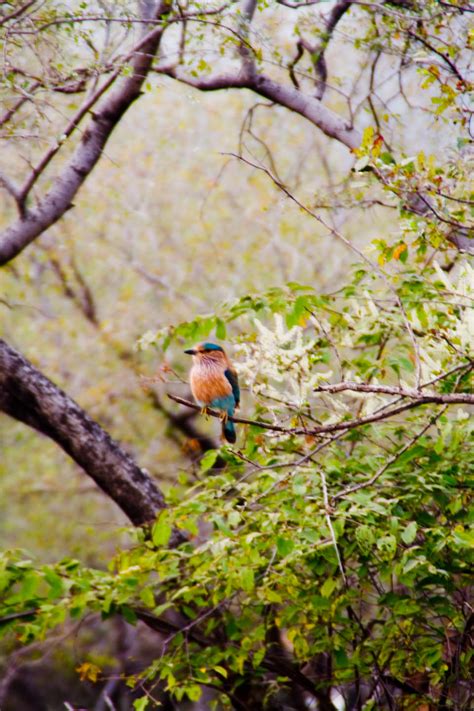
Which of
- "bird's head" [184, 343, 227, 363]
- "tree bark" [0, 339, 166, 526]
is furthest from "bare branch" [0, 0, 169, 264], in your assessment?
"bird's head" [184, 343, 227, 363]

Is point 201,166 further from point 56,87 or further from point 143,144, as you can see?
point 56,87

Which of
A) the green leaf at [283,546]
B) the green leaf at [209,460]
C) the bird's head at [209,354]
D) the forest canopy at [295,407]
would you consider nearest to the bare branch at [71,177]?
the forest canopy at [295,407]

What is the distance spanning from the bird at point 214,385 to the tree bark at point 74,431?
1.38 m

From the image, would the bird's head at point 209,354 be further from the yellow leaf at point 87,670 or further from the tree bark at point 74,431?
the yellow leaf at point 87,670

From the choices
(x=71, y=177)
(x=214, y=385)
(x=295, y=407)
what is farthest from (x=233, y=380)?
(x=71, y=177)

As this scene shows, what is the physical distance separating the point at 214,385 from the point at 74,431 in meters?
1.60

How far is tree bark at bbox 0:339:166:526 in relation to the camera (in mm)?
4777

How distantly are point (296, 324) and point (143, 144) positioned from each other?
836cm

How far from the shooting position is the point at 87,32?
4.59 metres

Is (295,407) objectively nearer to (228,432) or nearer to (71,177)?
(228,432)

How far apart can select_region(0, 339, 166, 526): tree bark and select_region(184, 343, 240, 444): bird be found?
1.38m

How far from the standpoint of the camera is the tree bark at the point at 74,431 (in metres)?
4.78

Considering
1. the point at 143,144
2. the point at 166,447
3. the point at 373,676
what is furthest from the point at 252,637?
the point at 143,144

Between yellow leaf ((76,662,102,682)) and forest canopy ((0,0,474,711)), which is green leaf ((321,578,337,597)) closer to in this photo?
forest canopy ((0,0,474,711))
